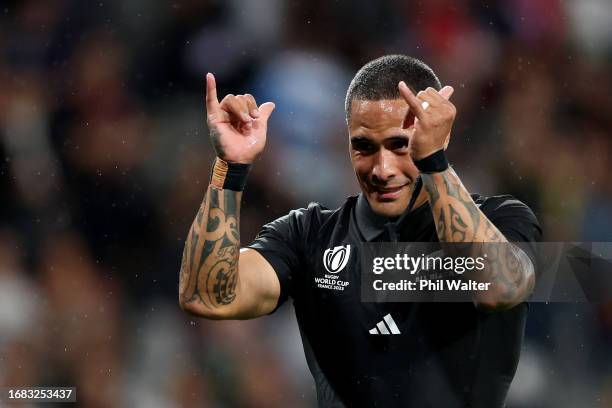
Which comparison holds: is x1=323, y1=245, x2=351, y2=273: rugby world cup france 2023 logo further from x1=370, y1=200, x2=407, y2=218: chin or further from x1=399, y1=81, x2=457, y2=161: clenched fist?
x1=399, y1=81, x2=457, y2=161: clenched fist

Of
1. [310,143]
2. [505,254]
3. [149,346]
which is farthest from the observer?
[310,143]

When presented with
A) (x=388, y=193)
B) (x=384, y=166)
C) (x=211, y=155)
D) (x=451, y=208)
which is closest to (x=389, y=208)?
(x=388, y=193)

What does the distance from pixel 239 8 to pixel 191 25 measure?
0.30 metres

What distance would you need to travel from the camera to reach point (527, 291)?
270 centimetres

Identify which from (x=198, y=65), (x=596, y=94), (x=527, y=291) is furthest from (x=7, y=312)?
(x=596, y=94)

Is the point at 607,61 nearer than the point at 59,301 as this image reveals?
No

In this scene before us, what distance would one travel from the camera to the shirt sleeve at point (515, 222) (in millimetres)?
2791

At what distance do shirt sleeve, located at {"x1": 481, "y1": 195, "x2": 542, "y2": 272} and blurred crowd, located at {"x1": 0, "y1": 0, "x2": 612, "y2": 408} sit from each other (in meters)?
1.89

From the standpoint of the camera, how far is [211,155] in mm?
5176

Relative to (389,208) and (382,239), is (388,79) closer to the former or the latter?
(389,208)

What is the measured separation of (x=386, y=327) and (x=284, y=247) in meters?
0.48

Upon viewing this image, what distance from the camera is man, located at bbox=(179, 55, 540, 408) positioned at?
2.60m

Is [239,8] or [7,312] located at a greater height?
[239,8]

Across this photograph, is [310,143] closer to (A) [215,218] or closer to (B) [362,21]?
(B) [362,21]
